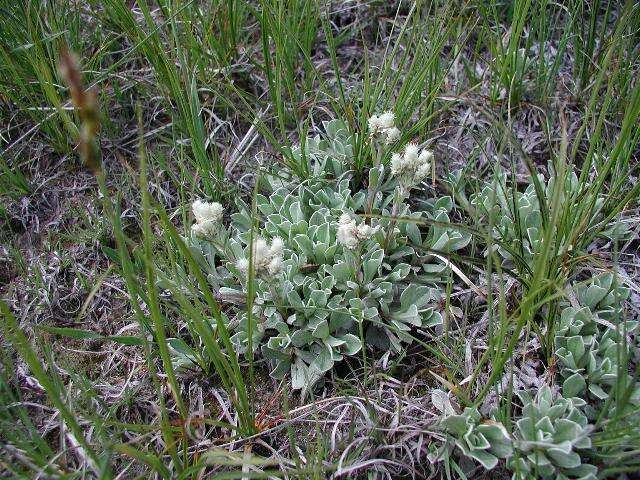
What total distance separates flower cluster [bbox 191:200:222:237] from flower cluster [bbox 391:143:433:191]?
0.63 meters

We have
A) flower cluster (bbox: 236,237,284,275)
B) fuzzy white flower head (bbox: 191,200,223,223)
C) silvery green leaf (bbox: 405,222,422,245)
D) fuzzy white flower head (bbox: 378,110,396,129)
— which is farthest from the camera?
silvery green leaf (bbox: 405,222,422,245)

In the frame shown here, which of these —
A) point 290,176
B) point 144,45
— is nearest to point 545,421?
point 290,176

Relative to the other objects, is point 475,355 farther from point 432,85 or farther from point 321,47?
point 321,47

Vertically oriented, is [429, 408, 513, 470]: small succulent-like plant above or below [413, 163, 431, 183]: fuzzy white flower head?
below

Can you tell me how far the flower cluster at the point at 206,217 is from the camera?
6.15ft

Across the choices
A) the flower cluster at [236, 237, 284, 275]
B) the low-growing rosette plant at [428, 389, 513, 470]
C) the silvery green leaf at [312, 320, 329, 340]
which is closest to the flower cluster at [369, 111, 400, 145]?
the flower cluster at [236, 237, 284, 275]

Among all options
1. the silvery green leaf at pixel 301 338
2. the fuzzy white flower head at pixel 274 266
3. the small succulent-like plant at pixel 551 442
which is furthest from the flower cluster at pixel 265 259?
the small succulent-like plant at pixel 551 442

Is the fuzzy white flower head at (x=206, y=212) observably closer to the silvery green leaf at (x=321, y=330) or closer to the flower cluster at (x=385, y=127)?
the silvery green leaf at (x=321, y=330)

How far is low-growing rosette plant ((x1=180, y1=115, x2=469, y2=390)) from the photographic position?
6.42 feet

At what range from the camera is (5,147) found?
8.59 ft

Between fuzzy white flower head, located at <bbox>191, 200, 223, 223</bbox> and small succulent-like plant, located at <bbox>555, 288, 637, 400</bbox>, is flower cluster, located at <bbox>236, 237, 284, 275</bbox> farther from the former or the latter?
small succulent-like plant, located at <bbox>555, 288, 637, 400</bbox>

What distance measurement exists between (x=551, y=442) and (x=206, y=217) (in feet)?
4.13

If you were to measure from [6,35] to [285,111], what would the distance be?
1.27 m

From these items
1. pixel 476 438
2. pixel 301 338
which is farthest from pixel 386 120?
pixel 476 438
